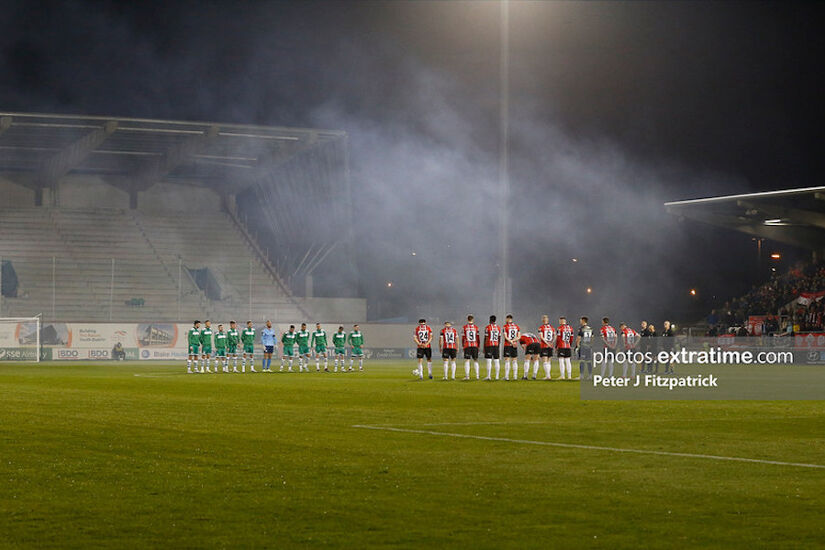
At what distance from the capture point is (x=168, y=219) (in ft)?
210

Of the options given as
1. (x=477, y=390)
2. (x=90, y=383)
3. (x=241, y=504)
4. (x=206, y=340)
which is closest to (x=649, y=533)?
(x=241, y=504)

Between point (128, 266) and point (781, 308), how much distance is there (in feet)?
109

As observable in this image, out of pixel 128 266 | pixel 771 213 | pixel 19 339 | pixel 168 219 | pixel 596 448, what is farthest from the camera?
pixel 168 219

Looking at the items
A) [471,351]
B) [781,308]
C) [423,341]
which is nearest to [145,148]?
[423,341]

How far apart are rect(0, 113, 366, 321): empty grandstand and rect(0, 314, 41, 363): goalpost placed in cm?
199

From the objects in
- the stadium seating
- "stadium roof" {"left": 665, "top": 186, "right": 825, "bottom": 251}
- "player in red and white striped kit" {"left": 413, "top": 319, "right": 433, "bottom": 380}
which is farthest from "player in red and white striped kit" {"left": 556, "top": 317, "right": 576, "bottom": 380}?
the stadium seating

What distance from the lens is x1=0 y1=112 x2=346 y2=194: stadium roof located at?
53.1 meters

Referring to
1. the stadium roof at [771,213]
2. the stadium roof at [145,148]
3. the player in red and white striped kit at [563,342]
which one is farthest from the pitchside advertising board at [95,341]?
the player in red and white striped kit at [563,342]

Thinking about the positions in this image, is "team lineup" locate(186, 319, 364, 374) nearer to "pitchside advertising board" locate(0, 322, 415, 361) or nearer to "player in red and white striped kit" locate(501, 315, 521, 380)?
"player in red and white striped kit" locate(501, 315, 521, 380)

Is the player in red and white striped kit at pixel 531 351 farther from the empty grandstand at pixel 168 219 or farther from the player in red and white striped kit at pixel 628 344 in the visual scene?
the empty grandstand at pixel 168 219

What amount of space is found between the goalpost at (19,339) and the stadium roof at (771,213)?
3017cm

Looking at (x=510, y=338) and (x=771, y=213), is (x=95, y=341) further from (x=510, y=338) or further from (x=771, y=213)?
(x=771, y=213)

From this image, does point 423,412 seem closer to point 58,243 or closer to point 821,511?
point 821,511

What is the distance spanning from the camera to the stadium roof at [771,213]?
48.6 meters
